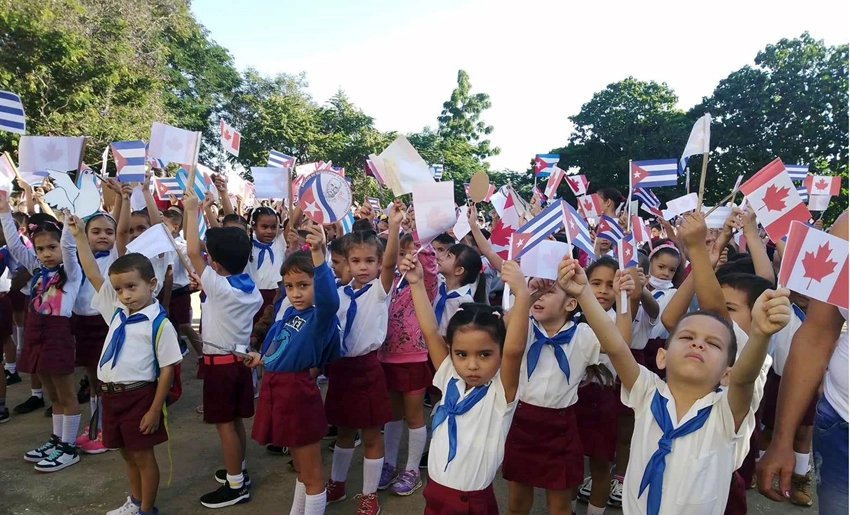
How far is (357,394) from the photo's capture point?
306 centimetres

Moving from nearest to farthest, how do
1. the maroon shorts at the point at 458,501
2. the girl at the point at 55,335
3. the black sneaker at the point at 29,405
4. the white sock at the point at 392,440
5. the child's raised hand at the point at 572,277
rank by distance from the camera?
the child's raised hand at the point at 572,277 → the maroon shorts at the point at 458,501 → the white sock at the point at 392,440 → the girl at the point at 55,335 → the black sneaker at the point at 29,405

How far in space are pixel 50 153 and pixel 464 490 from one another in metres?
3.84

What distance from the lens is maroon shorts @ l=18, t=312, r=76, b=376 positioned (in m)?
3.73

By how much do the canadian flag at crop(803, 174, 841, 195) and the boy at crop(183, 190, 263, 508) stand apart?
7508 mm

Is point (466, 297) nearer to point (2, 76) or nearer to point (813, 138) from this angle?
point (2, 76)

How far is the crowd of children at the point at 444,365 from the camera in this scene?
1.80 m

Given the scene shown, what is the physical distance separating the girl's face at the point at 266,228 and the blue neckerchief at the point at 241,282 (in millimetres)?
1779

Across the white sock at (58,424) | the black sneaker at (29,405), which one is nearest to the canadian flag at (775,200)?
the white sock at (58,424)

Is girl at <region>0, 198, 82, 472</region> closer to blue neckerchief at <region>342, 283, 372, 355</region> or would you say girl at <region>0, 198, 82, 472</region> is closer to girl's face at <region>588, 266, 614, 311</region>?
blue neckerchief at <region>342, 283, 372, 355</region>

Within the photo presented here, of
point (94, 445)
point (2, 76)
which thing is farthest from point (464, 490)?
point (2, 76)

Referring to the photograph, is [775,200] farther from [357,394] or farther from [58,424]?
[58,424]

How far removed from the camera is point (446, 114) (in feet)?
129

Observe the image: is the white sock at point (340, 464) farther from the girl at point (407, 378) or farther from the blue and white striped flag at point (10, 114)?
the blue and white striped flag at point (10, 114)

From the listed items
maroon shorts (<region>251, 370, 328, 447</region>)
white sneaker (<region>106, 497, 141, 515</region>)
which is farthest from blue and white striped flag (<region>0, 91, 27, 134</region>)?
maroon shorts (<region>251, 370, 328, 447</region>)
